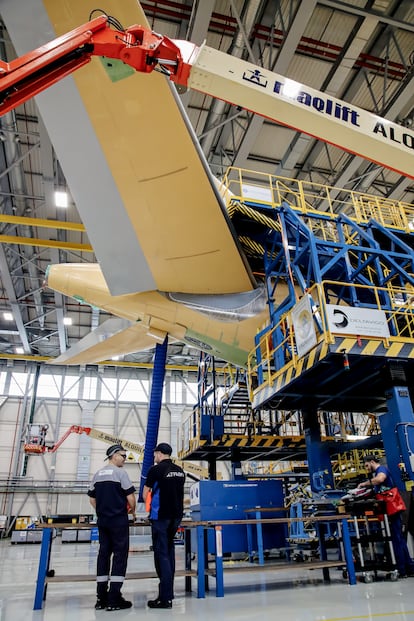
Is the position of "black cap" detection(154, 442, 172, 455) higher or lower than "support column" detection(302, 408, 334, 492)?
lower

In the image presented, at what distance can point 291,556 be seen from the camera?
435 inches

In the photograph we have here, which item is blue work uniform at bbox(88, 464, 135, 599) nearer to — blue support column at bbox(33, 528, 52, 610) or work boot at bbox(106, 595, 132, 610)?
work boot at bbox(106, 595, 132, 610)

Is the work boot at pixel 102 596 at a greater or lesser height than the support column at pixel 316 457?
lesser

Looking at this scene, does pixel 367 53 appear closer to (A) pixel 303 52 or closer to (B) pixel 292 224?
(A) pixel 303 52

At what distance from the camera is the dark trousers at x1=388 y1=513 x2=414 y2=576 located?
6.74 m

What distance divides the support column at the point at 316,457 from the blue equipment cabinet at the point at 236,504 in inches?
40.8

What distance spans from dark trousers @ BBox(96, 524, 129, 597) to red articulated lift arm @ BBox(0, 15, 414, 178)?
4.91 meters

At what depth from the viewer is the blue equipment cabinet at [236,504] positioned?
995 centimetres

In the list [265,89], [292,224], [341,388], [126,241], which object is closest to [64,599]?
[126,241]

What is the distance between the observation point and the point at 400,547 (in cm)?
677

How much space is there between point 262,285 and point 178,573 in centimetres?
736

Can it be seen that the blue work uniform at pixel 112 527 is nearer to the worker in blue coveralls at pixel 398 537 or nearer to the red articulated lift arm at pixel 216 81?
the worker in blue coveralls at pixel 398 537

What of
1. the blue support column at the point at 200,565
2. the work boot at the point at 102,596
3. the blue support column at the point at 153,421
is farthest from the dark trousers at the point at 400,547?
the blue support column at the point at 153,421

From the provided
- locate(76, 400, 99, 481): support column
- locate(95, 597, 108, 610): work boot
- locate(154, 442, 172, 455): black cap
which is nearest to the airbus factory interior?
locate(95, 597, 108, 610): work boot
